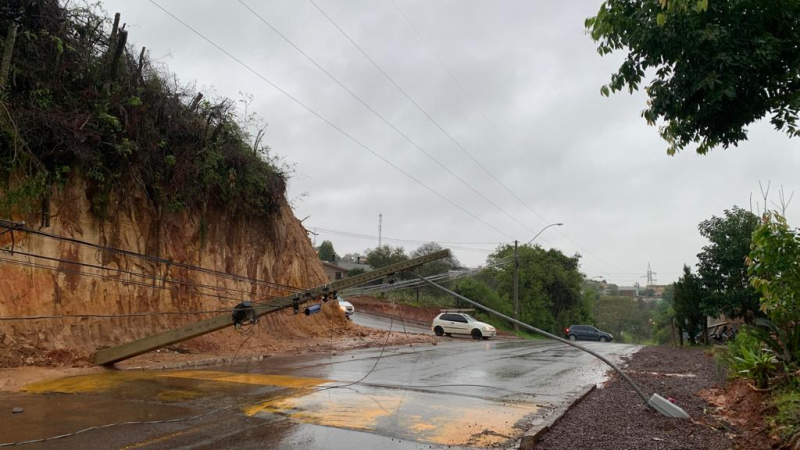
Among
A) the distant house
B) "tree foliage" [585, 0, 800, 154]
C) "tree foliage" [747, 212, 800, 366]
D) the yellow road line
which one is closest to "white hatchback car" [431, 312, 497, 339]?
the yellow road line

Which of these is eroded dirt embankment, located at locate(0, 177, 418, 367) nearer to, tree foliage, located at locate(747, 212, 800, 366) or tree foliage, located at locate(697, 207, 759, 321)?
tree foliage, located at locate(747, 212, 800, 366)

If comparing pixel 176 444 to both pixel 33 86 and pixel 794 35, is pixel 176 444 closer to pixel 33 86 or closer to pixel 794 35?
pixel 794 35

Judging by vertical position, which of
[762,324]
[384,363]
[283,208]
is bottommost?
[384,363]

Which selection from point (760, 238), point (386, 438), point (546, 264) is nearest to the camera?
point (386, 438)

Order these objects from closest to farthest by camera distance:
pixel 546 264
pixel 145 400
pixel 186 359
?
pixel 145 400
pixel 186 359
pixel 546 264

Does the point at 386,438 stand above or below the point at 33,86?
below

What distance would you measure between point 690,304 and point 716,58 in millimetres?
27616

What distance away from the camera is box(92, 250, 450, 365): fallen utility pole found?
489 inches

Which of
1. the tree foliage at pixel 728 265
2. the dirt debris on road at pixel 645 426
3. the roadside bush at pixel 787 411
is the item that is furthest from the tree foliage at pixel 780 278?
the tree foliage at pixel 728 265

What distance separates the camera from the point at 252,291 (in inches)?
945

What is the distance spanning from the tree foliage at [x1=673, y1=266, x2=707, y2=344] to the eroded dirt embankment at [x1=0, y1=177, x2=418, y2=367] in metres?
19.3

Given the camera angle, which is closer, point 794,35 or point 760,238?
point 794,35

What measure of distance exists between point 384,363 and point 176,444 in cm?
1109

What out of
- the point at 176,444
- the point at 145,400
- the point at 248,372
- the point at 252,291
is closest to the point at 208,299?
the point at 252,291
